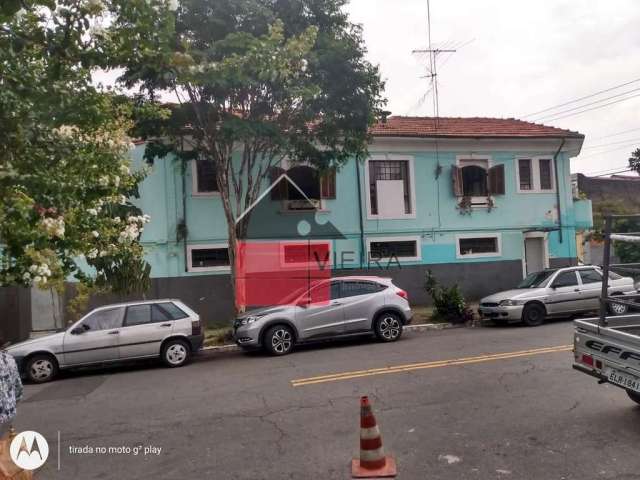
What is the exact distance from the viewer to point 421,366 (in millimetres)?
8844

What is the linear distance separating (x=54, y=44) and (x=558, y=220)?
18563 mm

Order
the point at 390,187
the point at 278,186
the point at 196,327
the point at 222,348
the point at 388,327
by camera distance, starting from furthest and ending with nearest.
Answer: the point at 390,187
the point at 278,186
the point at 222,348
the point at 388,327
the point at 196,327

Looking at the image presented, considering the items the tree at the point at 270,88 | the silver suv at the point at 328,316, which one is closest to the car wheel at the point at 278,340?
the silver suv at the point at 328,316

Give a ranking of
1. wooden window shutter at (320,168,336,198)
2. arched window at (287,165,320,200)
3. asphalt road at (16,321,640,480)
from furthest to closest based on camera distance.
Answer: wooden window shutter at (320,168,336,198) → arched window at (287,165,320,200) → asphalt road at (16,321,640,480)

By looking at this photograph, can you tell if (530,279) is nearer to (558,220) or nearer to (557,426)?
(558,220)

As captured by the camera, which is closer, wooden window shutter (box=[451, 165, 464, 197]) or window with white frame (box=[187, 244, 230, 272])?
window with white frame (box=[187, 244, 230, 272])

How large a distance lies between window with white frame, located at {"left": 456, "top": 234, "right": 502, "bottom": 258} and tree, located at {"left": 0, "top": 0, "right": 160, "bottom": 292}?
1488 cm

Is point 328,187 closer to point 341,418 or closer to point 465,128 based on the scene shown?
point 465,128

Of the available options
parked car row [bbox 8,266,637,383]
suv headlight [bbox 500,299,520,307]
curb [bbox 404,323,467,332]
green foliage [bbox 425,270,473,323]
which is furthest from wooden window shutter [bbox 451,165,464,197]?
parked car row [bbox 8,266,637,383]

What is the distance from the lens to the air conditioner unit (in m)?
17.3

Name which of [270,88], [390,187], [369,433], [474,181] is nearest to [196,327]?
[270,88]

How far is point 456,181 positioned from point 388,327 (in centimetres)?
879

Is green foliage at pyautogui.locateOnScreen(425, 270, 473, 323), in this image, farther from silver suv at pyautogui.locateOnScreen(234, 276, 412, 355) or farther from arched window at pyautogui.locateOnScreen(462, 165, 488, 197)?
arched window at pyautogui.locateOnScreen(462, 165, 488, 197)

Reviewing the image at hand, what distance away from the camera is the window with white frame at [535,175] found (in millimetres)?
19594
